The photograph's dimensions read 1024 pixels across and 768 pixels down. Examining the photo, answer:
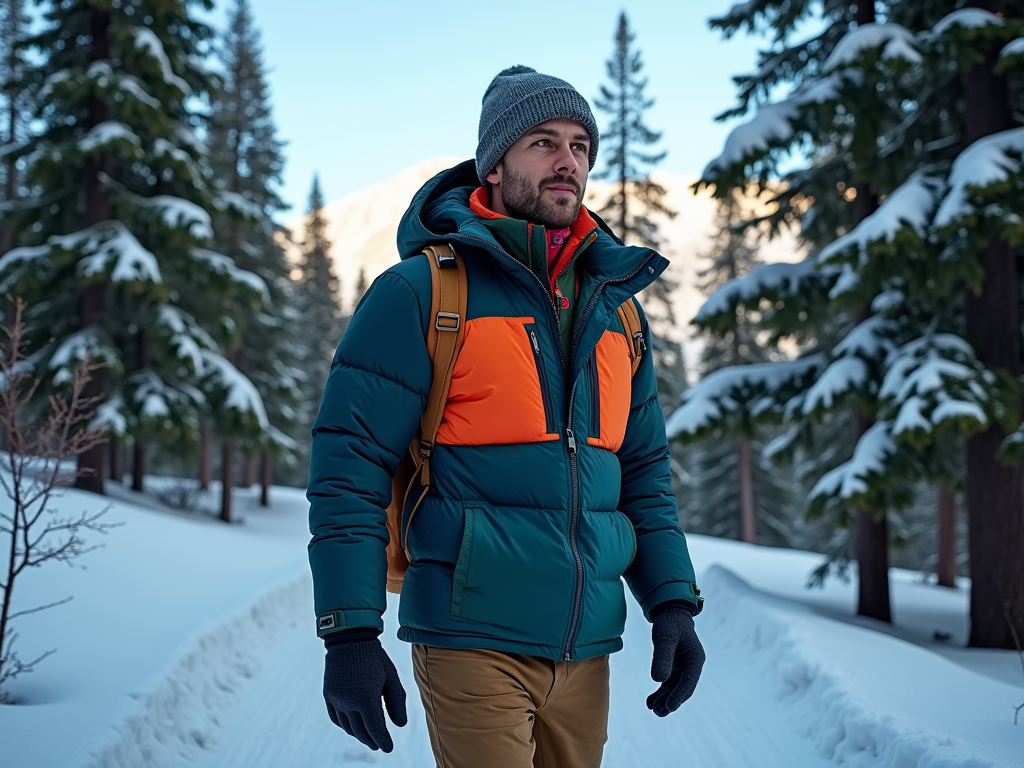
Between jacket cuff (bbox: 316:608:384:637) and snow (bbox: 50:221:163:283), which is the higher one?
snow (bbox: 50:221:163:283)

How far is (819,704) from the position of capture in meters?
→ 6.16

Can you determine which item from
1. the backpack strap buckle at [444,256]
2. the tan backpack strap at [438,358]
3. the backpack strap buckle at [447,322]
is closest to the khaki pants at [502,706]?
the tan backpack strap at [438,358]

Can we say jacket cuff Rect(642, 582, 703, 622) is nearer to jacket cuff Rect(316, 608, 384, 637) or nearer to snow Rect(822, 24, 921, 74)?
jacket cuff Rect(316, 608, 384, 637)

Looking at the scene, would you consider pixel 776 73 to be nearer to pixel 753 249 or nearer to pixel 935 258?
pixel 935 258

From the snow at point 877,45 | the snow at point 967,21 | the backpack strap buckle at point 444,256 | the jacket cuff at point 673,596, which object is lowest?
the jacket cuff at point 673,596

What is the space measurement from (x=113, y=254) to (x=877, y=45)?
1114 cm

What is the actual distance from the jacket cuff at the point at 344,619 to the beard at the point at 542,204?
1.38 meters

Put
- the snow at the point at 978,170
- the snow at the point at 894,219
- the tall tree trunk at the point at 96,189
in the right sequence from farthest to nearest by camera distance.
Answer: the tall tree trunk at the point at 96,189, the snow at the point at 894,219, the snow at the point at 978,170

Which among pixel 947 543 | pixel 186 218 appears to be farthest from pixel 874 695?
pixel 947 543

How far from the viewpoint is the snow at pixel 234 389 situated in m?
15.8

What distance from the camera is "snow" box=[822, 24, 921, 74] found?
8227 millimetres

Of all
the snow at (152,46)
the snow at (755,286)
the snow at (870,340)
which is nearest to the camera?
the snow at (870,340)

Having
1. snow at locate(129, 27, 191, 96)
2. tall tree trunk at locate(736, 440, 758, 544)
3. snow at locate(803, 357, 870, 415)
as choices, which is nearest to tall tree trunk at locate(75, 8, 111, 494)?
snow at locate(129, 27, 191, 96)

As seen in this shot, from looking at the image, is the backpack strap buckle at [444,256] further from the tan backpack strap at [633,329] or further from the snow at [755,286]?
the snow at [755,286]
